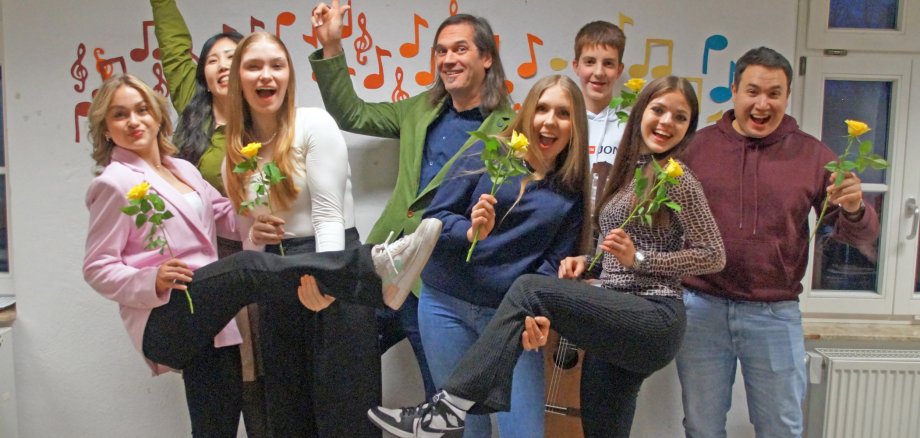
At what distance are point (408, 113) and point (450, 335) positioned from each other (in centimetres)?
88

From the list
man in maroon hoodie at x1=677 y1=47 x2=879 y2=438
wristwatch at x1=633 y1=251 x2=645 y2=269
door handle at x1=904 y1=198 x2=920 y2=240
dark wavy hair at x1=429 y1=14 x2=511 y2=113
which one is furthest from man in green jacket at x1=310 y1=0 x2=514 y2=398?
door handle at x1=904 y1=198 x2=920 y2=240

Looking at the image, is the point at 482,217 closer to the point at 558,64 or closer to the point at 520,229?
the point at 520,229

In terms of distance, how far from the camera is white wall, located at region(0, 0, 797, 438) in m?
2.67

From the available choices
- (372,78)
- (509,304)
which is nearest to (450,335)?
(509,304)

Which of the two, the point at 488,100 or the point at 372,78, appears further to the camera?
the point at 372,78

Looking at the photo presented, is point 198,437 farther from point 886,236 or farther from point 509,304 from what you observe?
point 886,236

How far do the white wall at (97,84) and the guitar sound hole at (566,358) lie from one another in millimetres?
755

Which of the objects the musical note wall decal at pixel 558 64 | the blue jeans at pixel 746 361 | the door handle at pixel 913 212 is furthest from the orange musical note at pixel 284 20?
the door handle at pixel 913 212

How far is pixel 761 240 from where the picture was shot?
2.13 meters

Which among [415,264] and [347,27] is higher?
[347,27]

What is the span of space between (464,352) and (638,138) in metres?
0.87

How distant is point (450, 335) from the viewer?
80.9 inches

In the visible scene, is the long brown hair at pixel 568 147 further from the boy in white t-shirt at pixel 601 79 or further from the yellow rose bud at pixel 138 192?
the yellow rose bud at pixel 138 192

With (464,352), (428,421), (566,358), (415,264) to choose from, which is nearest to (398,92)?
(415,264)
